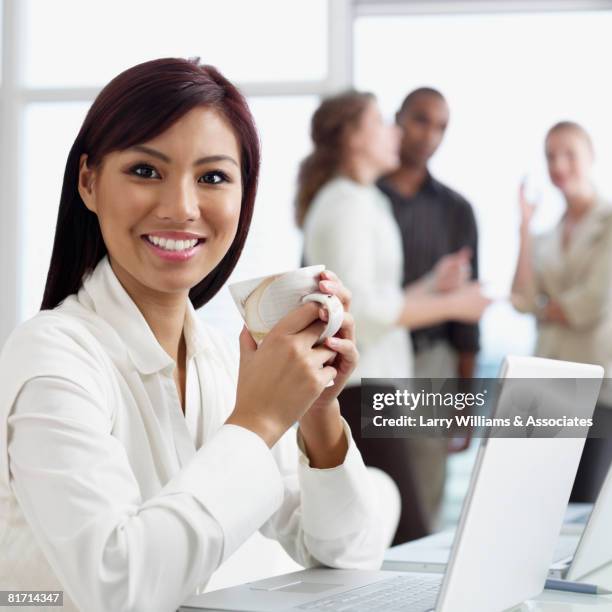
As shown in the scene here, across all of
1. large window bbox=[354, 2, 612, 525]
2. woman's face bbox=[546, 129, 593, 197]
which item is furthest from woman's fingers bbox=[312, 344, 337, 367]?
woman's face bbox=[546, 129, 593, 197]

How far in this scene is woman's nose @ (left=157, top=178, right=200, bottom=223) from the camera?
1.14 meters

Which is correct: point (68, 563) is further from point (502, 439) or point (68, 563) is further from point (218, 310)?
point (218, 310)

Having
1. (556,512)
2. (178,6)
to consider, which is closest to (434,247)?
(178,6)

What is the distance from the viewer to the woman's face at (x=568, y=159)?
3.87m

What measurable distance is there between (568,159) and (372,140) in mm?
850

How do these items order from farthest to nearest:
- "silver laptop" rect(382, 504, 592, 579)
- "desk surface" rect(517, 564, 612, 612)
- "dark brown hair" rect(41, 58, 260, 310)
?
"silver laptop" rect(382, 504, 592, 579)
"dark brown hair" rect(41, 58, 260, 310)
"desk surface" rect(517, 564, 612, 612)

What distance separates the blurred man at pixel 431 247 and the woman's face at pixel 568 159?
368mm

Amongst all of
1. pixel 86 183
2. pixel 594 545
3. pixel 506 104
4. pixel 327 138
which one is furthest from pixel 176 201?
pixel 506 104

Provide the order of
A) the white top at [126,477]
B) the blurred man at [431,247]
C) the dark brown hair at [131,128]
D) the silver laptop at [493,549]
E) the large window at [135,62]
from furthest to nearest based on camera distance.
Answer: the large window at [135,62], the blurred man at [431,247], the dark brown hair at [131,128], the white top at [126,477], the silver laptop at [493,549]

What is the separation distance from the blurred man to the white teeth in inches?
105

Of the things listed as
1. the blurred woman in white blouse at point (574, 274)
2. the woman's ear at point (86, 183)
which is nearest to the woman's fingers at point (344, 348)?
the woman's ear at point (86, 183)

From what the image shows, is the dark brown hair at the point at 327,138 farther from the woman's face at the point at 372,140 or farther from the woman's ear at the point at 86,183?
the woman's ear at the point at 86,183

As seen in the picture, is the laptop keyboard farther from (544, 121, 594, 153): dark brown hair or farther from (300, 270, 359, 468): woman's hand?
(544, 121, 594, 153): dark brown hair

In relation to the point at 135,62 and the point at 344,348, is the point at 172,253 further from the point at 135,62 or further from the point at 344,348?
the point at 135,62
